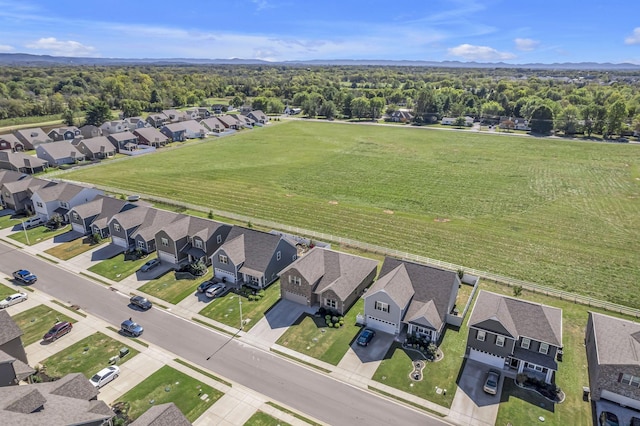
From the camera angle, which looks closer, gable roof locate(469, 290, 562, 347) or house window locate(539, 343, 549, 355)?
house window locate(539, 343, 549, 355)

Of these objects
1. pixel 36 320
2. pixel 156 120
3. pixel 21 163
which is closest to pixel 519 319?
pixel 36 320

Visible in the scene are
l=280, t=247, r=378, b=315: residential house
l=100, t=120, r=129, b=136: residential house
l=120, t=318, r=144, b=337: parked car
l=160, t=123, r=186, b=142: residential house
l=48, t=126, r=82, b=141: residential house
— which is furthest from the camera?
l=100, t=120, r=129, b=136: residential house

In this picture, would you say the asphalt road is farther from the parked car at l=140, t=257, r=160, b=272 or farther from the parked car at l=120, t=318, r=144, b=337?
the parked car at l=140, t=257, r=160, b=272

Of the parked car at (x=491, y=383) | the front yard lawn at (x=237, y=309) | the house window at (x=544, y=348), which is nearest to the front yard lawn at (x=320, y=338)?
the front yard lawn at (x=237, y=309)

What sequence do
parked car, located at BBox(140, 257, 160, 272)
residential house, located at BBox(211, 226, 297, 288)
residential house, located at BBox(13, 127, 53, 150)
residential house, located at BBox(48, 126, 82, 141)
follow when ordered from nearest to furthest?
residential house, located at BBox(211, 226, 297, 288) → parked car, located at BBox(140, 257, 160, 272) → residential house, located at BBox(13, 127, 53, 150) → residential house, located at BBox(48, 126, 82, 141)

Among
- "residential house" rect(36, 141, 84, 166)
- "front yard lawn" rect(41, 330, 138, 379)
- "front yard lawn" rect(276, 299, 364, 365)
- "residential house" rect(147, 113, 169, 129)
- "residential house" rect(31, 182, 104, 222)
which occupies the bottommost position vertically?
"front yard lawn" rect(276, 299, 364, 365)

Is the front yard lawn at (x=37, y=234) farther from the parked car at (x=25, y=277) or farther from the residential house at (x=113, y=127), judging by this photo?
the residential house at (x=113, y=127)

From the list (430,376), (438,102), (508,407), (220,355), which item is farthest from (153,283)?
(438,102)

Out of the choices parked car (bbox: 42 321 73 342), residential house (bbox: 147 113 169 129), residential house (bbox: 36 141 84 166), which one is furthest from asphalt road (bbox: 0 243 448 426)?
residential house (bbox: 147 113 169 129)
